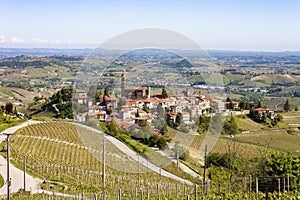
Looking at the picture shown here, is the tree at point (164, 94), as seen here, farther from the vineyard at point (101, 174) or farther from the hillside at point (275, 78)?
the hillside at point (275, 78)

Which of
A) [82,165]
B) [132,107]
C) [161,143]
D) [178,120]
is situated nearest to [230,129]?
[82,165]

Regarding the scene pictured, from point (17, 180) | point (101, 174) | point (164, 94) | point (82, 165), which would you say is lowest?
point (82, 165)

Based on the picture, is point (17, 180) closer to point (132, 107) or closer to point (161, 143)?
point (132, 107)

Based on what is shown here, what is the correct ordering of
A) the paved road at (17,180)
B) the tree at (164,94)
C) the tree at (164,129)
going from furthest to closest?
the paved road at (17,180)
the tree at (164,94)
the tree at (164,129)

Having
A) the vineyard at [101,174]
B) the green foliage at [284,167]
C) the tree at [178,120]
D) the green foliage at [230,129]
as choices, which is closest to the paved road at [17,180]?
→ the vineyard at [101,174]

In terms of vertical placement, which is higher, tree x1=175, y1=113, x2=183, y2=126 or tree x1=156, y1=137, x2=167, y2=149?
tree x1=175, y1=113, x2=183, y2=126

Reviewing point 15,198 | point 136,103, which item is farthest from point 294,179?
point 15,198

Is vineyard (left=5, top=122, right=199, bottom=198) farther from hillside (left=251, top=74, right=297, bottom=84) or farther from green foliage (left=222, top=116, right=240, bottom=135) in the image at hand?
hillside (left=251, top=74, right=297, bottom=84)

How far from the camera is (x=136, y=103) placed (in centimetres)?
686

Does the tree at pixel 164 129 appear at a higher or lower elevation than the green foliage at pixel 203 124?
higher

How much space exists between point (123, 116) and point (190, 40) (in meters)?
1.69

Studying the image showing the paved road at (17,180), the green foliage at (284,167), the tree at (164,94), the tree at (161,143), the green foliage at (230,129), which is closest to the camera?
the tree at (161,143)

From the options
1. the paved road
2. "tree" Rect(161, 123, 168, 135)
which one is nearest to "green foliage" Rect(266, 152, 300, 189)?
"tree" Rect(161, 123, 168, 135)

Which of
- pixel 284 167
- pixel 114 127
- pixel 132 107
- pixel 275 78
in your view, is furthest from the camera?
pixel 275 78
